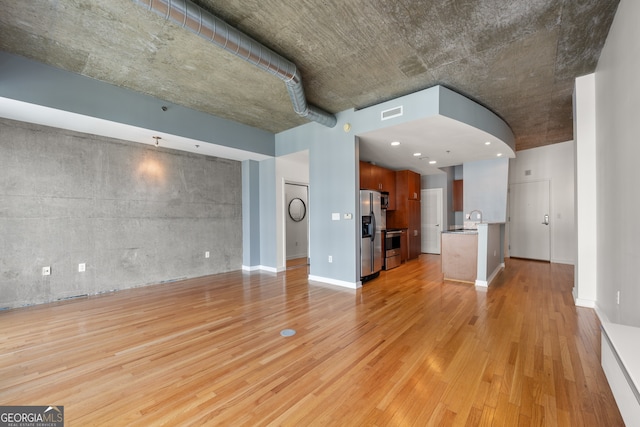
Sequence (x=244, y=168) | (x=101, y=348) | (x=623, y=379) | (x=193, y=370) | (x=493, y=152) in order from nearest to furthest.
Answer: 1. (x=623, y=379)
2. (x=193, y=370)
3. (x=101, y=348)
4. (x=493, y=152)
5. (x=244, y=168)

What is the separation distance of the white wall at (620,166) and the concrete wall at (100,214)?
6.05 metres

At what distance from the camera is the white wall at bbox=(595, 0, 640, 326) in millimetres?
2029

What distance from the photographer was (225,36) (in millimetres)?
2395

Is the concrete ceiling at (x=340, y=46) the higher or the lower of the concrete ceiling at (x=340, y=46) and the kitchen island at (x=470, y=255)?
the higher

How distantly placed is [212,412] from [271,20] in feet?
10.3

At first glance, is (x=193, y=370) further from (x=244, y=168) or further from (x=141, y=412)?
(x=244, y=168)

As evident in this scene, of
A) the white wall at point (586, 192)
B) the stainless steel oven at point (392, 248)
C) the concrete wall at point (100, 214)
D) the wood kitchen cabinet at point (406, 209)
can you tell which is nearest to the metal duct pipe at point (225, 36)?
the concrete wall at point (100, 214)

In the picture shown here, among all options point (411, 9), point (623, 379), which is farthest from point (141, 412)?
point (411, 9)

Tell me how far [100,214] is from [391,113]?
4939 millimetres

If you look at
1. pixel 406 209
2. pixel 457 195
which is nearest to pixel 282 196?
pixel 406 209

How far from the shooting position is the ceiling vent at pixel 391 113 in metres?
3.89

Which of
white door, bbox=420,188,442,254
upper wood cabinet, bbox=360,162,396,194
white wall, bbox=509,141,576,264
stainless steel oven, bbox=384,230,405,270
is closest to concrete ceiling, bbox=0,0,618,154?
upper wood cabinet, bbox=360,162,396,194

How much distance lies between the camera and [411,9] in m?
2.33

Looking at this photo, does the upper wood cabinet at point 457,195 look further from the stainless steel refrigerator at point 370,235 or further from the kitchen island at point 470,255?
the stainless steel refrigerator at point 370,235
